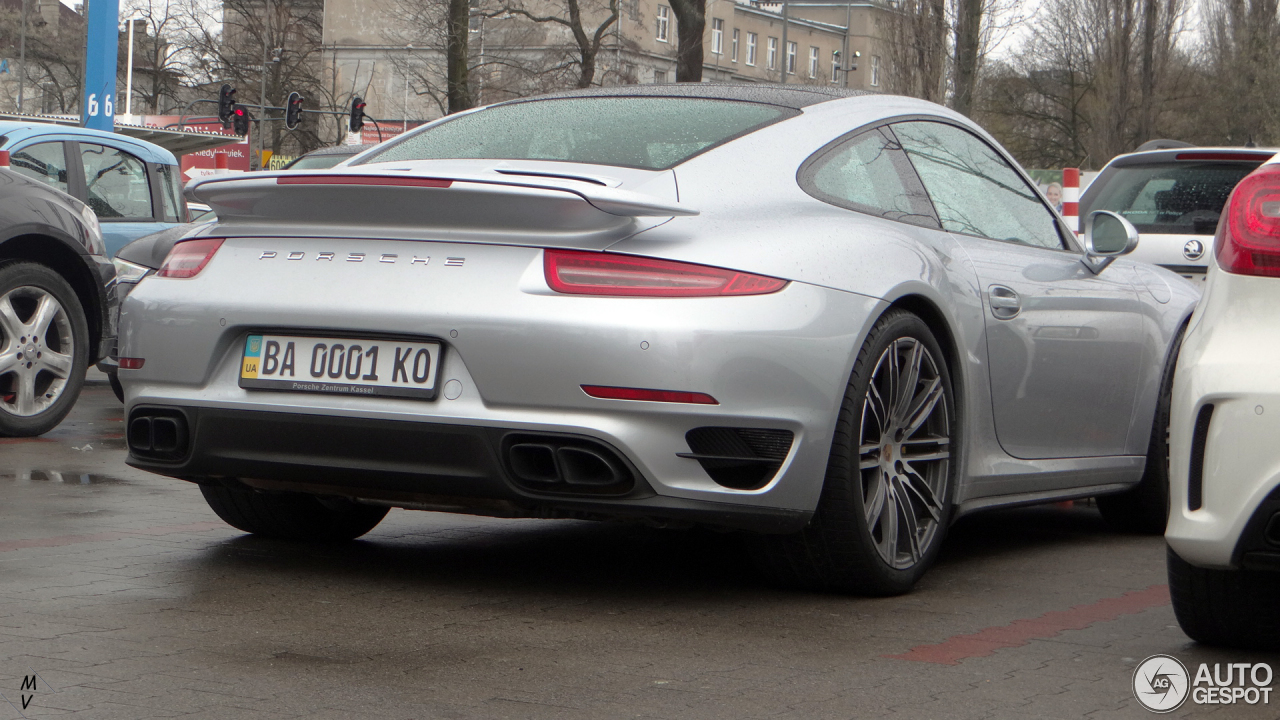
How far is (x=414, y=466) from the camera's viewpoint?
4.01 m

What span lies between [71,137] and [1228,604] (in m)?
8.65

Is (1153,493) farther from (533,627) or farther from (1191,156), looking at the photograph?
(1191,156)

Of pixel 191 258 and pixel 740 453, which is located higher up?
pixel 191 258

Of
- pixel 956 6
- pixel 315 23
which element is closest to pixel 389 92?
pixel 315 23

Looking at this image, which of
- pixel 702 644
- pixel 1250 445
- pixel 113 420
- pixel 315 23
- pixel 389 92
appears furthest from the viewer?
pixel 389 92

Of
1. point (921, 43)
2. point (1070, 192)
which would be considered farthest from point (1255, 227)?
point (921, 43)

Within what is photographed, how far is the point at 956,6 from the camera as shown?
36.7m

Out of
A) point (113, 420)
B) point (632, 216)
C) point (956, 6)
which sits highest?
point (956, 6)

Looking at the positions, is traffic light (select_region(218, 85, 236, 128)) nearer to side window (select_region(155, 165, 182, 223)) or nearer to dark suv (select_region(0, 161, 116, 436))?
side window (select_region(155, 165, 182, 223))

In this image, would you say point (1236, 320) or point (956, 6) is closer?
point (1236, 320)

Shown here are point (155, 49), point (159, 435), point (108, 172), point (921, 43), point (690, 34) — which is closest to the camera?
point (159, 435)

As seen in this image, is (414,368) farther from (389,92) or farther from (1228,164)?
(389,92)

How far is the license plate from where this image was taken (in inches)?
157

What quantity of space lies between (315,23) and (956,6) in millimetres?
50049
